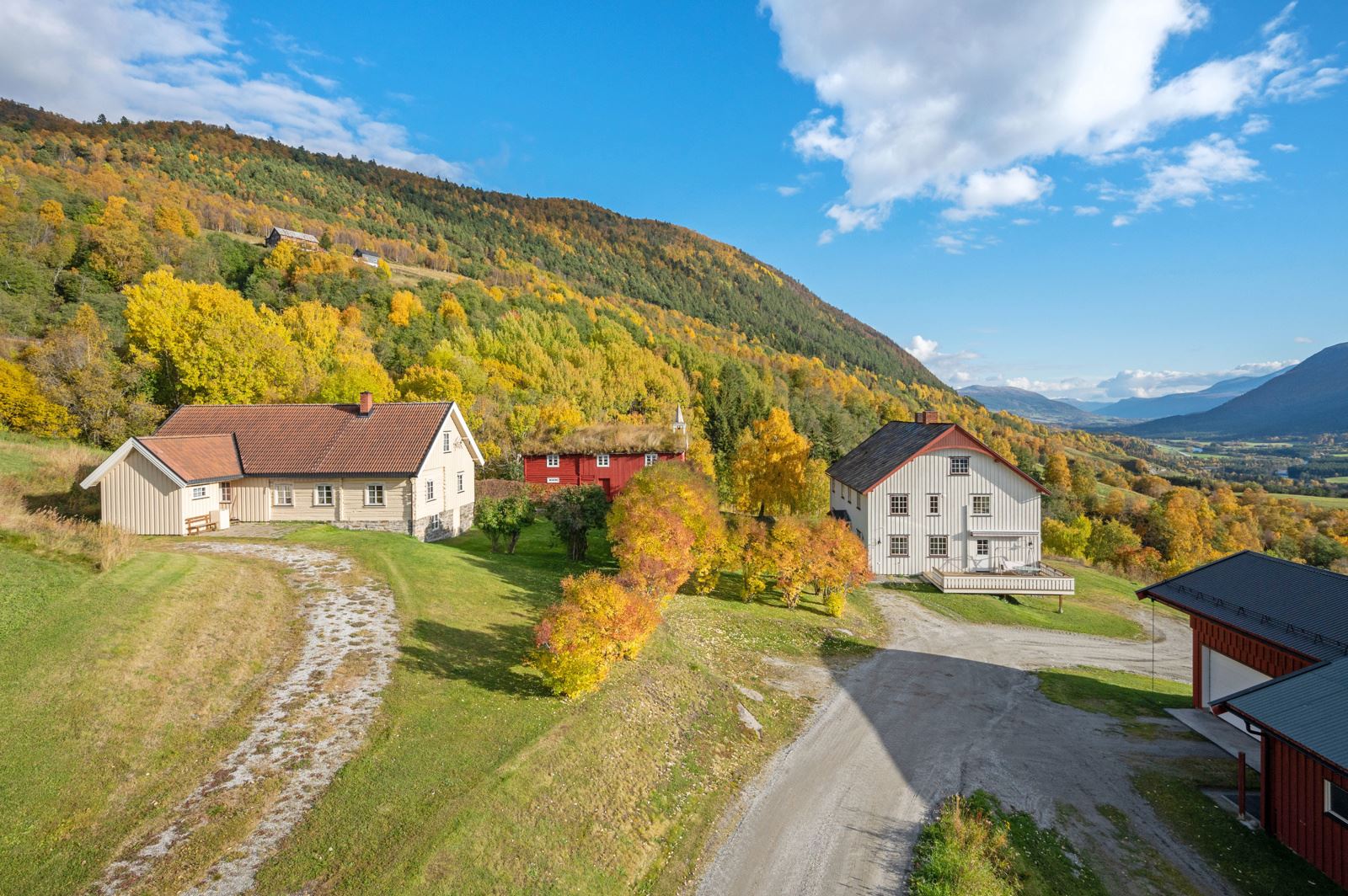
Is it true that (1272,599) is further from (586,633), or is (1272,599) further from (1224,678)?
(586,633)

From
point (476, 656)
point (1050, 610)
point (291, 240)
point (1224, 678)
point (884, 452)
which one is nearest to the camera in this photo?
point (476, 656)

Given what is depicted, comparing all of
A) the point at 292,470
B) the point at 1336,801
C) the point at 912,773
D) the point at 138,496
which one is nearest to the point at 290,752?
the point at 912,773

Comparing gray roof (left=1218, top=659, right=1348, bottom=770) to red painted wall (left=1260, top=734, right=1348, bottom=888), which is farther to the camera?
red painted wall (left=1260, top=734, right=1348, bottom=888)

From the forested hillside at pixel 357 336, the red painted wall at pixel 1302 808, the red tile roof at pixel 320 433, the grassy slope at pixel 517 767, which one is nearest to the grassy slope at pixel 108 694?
the grassy slope at pixel 517 767

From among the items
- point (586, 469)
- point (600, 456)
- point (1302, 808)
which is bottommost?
point (1302, 808)

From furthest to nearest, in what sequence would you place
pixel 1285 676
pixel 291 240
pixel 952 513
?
pixel 291 240 < pixel 952 513 < pixel 1285 676

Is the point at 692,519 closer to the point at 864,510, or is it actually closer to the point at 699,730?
the point at 699,730

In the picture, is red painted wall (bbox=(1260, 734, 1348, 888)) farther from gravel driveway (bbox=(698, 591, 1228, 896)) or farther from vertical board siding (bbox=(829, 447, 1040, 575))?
vertical board siding (bbox=(829, 447, 1040, 575))

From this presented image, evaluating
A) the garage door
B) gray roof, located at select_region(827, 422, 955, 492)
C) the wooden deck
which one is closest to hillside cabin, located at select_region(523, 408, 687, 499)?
gray roof, located at select_region(827, 422, 955, 492)
